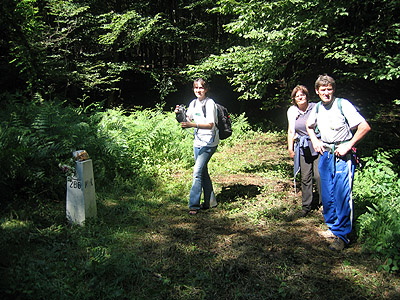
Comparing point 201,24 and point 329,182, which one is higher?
point 201,24

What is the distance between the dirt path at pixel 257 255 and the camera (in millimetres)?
3182

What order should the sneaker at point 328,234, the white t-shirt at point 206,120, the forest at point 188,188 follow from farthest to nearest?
the white t-shirt at point 206,120 < the sneaker at point 328,234 < the forest at point 188,188

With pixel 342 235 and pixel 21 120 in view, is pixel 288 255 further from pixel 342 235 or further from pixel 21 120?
pixel 21 120

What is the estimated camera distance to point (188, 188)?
6449mm

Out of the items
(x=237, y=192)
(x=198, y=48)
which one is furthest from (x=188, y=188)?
(x=198, y=48)

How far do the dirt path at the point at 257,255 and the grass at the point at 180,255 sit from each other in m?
0.01

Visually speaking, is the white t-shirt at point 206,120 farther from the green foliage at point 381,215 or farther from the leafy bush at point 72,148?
the green foliage at point 381,215

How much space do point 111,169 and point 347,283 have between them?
4.99 metres

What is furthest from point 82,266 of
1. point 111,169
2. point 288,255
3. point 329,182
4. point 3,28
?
point 3,28

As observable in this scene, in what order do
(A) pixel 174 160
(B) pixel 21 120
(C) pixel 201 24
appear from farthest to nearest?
1. (C) pixel 201 24
2. (A) pixel 174 160
3. (B) pixel 21 120

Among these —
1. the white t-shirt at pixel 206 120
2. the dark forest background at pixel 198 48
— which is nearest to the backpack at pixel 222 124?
the white t-shirt at pixel 206 120

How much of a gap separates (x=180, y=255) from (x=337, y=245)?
193cm

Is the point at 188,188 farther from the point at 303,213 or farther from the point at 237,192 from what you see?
the point at 303,213

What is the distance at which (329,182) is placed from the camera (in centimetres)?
404
